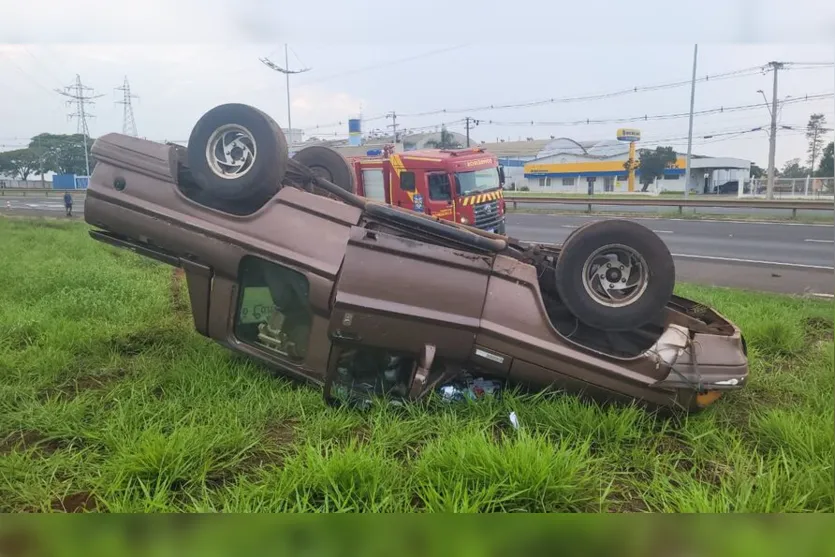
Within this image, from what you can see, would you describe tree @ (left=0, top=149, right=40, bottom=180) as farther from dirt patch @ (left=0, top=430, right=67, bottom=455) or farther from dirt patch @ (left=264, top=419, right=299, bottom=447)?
dirt patch @ (left=264, top=419, right=299, bottom=447)

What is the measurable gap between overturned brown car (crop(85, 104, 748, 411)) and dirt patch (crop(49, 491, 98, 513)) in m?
1.09

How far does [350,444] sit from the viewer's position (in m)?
2.40

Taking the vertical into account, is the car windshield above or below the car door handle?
above

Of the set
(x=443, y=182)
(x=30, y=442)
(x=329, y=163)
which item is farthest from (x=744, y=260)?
(x=30, y=442)

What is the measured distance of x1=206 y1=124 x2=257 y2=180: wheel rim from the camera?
3.21m

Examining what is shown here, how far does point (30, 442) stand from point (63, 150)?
2.31 metres

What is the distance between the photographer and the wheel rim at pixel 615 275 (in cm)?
294

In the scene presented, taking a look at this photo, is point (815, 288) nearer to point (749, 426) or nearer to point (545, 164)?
point (545, 164)

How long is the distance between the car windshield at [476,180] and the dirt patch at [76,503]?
968cm

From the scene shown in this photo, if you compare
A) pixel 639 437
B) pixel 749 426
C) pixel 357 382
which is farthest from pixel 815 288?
pixel 357 382

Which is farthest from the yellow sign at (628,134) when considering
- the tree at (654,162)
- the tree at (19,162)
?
the tree at (19,162)

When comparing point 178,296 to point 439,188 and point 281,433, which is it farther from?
point 439,188

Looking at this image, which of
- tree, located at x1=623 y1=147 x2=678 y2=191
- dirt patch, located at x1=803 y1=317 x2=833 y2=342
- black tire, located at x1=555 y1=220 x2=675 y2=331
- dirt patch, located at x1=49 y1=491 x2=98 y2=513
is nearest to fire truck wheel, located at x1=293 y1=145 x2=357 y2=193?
black tire, located at x1=555 y1=220 x2=675 y2=331

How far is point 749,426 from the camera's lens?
2.85 meters
